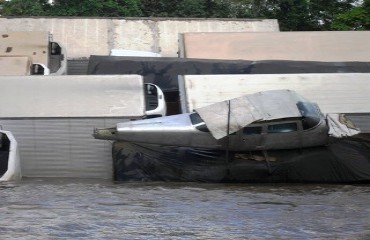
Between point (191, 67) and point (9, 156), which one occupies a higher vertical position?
A: point (191, 67)

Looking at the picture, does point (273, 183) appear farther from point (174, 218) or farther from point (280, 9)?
point (280, 9)

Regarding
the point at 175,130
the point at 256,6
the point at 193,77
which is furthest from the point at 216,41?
the point at 256,6

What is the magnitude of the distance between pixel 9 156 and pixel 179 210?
16.6ft

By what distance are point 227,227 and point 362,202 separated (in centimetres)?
432

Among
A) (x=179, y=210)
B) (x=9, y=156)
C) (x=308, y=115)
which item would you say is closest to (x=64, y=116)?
(x=9, y=156)

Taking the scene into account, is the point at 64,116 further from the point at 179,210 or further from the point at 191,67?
the point at 191,67

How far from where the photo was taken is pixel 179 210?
40.4 feet

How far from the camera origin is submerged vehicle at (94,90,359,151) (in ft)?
54.6

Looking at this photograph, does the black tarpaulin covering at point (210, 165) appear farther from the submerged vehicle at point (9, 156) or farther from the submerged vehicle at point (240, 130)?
the submerged vehicle at point (9, 156)

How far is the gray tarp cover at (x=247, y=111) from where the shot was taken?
16.6 m

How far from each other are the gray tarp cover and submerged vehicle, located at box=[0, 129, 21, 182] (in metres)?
4.03

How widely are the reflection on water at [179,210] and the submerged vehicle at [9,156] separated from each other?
39 cm

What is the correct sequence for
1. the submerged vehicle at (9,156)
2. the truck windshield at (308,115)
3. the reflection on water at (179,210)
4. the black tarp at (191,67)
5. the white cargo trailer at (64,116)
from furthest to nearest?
the black tarp at (191,67) → the white cargo trailer at (64,116) → the truck windshield at (308,115) → the submerged vehicle at (9,156) → the reflection on water at (179,210)

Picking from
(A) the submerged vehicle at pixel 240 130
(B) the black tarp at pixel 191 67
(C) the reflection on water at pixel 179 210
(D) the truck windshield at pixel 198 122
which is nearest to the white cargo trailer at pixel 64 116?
(C) the reflection on water at pixel 179 210
